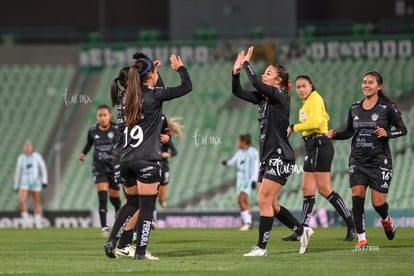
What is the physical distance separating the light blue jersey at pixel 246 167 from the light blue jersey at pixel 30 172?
5792mm

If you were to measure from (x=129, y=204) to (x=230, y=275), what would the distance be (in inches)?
109

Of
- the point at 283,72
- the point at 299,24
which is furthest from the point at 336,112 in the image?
the point at 283,72

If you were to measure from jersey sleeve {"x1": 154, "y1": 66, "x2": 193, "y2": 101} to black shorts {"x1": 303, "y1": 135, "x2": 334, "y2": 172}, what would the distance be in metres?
4.27

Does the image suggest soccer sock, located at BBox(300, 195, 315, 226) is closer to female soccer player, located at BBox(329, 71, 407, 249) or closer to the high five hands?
female soccer player, located at BBox(329, 71, 407, 249)

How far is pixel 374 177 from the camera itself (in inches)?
587

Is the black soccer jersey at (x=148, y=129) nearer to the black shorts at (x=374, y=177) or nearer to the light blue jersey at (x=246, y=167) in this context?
the black shorts at (x=374, y=177)

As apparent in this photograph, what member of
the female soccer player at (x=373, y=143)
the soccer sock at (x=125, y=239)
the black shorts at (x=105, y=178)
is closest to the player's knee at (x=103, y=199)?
the black shorts at (x=105, y=178)

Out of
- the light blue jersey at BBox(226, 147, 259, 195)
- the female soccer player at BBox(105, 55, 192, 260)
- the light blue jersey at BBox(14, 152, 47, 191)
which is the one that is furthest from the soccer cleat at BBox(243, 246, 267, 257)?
the light blue jersey at BBox(14, 152, 47, 191)

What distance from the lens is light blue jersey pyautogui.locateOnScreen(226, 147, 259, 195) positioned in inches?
944

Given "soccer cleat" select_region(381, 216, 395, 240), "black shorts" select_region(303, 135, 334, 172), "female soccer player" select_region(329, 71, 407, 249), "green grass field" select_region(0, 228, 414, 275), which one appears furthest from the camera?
"black shorts" select_region(303, 135, 334, 172)

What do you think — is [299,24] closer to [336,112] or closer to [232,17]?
[232,17]

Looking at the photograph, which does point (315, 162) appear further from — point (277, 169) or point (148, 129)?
point (148, 129)

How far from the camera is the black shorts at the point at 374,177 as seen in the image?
14.9 meters

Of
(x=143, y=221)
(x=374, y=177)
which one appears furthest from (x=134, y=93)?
(x=374, y=177)
